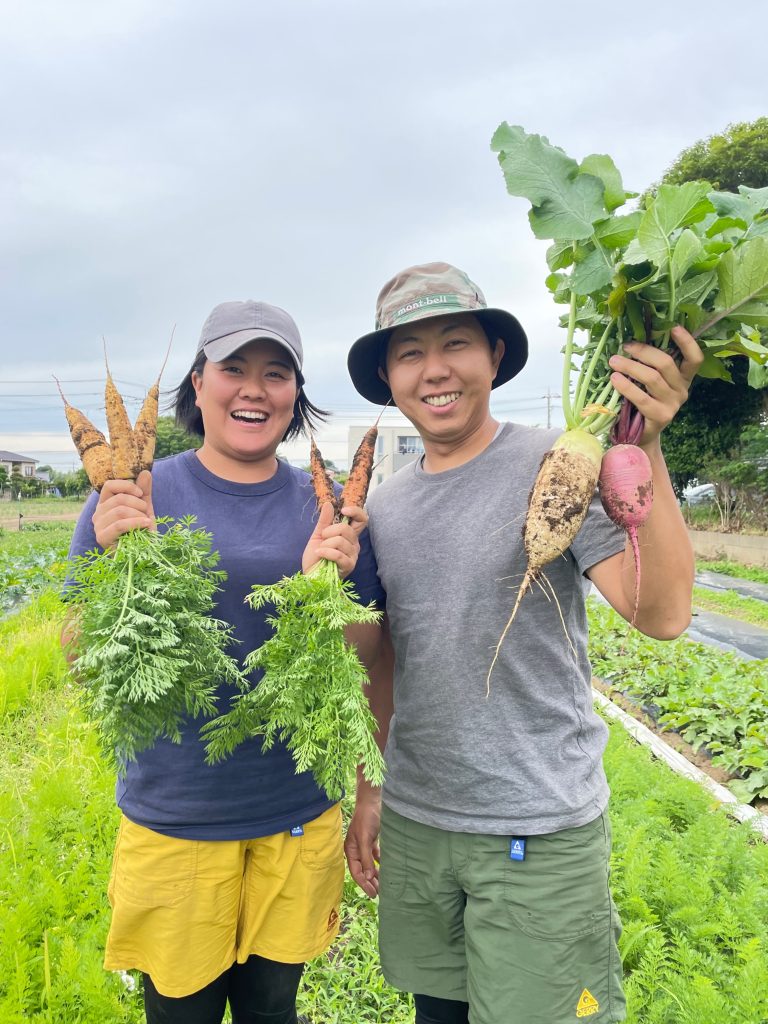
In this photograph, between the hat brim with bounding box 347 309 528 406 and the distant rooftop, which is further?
the distant rooftop

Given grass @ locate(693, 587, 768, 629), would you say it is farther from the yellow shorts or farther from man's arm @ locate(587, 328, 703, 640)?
the yellow shorts

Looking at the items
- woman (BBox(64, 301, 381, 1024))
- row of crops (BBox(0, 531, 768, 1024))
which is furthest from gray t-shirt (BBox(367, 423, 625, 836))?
row of crops (BBox(0, 531, 768, 1024))

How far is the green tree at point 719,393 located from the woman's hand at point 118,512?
53.8 ft

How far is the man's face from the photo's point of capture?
6.70ft

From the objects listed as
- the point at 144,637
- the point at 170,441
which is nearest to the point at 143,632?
the point at 144,637

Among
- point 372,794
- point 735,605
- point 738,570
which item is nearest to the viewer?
point 372,794

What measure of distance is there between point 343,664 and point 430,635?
383mm

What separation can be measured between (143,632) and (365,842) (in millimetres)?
1364

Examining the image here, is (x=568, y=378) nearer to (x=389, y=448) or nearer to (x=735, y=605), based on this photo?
(x=389, y=448)

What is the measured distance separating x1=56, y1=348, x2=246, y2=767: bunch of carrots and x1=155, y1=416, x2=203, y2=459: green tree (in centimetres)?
93

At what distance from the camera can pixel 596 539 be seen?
6.42 feet

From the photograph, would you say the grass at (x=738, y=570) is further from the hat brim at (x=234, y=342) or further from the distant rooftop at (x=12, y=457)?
the distant rooftop at (x=12, y=457)

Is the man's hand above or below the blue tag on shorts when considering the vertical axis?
below

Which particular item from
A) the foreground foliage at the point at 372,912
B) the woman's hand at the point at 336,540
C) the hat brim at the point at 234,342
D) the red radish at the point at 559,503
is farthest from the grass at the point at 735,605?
the hat brim at the point at 234,342
